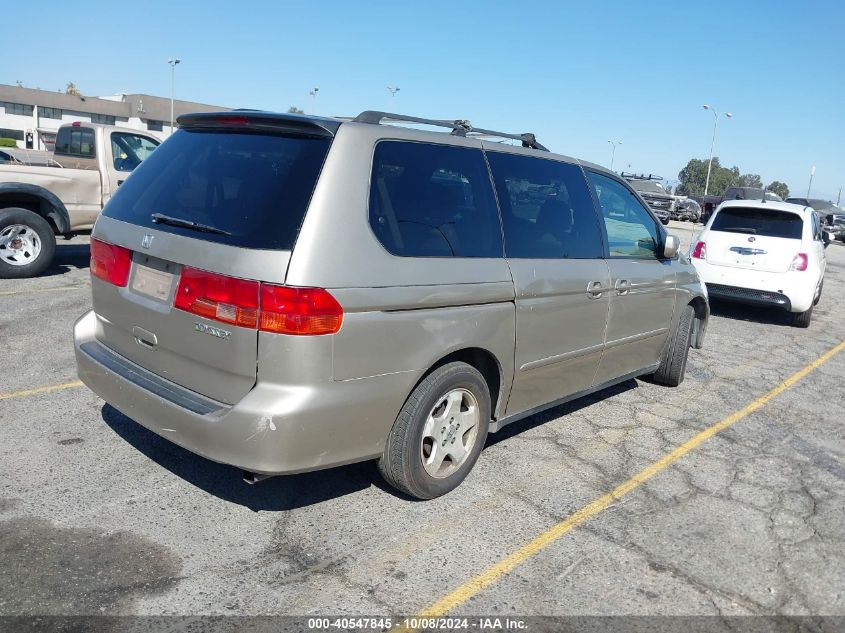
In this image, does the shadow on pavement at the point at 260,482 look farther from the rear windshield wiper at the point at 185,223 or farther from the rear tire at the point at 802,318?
the rear tire at the point at 802,318

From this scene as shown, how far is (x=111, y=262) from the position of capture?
362 cm

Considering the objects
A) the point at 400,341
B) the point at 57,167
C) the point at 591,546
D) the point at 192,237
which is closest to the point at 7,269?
the point at 57,167

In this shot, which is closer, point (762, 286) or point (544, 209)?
point (544, 209)

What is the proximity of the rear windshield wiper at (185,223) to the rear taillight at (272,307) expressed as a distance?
8.2 inches

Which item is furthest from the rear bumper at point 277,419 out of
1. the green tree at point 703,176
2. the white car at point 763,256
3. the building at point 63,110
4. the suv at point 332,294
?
the green tree at point 703,176

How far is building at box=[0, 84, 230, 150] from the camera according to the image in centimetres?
6925

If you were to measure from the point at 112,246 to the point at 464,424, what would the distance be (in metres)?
2.00

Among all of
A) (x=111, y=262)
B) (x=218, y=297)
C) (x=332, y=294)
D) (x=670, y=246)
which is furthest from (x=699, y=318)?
(x=111, y=262)

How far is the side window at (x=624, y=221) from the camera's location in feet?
16.2

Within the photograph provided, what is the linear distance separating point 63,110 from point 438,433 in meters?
79.0

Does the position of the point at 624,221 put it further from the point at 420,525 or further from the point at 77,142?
the point at 77,142

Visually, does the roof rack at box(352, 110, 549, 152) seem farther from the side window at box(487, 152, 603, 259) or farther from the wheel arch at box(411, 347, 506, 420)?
the wheel arch at box(411, 347, 506, 420)

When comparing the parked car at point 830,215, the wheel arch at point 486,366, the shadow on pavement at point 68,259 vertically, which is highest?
the parked car at point 830,215

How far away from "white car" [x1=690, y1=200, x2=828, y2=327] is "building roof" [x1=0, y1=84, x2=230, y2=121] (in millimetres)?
66673
